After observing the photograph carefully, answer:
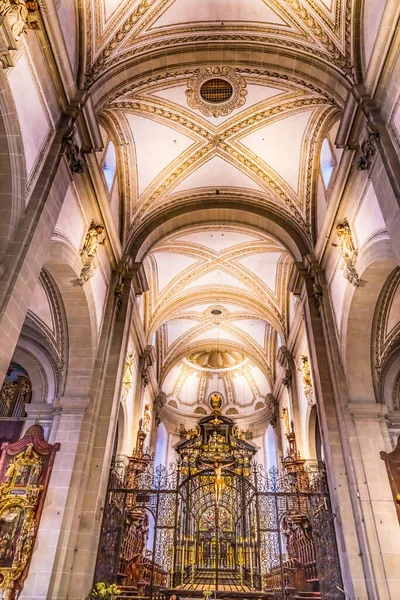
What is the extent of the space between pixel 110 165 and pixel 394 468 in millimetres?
9577

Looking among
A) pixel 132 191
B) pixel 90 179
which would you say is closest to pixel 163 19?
pixel 90 179

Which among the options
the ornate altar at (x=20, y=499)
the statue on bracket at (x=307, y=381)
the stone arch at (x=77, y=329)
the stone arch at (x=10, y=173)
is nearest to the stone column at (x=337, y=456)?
the statue on bracket at (x=307, y=381)

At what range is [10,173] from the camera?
664cm

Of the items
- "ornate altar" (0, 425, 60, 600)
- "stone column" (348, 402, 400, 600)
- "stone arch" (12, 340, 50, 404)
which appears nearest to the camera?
"stone column" (348, 402, 400, 600)

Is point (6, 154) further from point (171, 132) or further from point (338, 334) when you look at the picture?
point (338, 334)

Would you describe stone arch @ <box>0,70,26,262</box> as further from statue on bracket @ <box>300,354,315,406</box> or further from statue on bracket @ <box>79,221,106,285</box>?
statue on bracket @ <box>300,354,315,406</box>

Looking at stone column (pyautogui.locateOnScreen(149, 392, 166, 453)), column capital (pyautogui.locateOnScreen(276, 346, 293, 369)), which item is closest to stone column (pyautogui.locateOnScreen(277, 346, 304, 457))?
column capital (pyautogui.locateOnScreen(276, 346, 293, 369))

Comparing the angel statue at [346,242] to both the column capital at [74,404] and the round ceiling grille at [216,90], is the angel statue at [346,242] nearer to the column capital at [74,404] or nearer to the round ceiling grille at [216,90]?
the round ceiling grille at [216,90]

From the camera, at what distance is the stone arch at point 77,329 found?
9.64 m

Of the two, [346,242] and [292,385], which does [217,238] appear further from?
[346,242]

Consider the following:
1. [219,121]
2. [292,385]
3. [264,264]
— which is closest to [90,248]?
[219,121]

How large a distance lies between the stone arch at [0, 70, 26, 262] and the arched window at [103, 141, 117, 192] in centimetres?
470

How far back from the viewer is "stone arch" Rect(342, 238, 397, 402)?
914cm

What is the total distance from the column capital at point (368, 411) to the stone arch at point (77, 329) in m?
5.65
